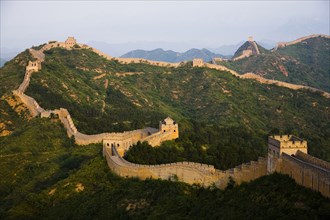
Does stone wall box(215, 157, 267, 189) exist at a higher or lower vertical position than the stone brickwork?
lower

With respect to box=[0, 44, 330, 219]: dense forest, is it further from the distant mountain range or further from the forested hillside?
the distant mountain range

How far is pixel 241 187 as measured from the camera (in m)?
28.8

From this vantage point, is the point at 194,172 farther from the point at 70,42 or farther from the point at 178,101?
the point at 70,42

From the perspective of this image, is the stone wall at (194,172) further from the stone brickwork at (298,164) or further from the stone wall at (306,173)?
the stone wall at (306,173)

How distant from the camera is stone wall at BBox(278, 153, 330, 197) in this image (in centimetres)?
2396

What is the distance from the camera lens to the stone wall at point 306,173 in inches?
943

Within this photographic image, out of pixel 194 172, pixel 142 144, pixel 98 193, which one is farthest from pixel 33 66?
pixel 194 172

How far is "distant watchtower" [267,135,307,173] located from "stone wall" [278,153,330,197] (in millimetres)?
414

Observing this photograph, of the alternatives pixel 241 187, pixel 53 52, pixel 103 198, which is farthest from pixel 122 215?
pixel 53 52

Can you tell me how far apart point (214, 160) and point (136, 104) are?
48.2m

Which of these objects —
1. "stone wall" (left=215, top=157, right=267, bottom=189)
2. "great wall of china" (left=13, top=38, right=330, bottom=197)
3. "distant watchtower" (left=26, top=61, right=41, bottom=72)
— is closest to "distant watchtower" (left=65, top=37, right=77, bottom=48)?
"distant watchtower" (left=26, top=61, right=41, bottom=72)

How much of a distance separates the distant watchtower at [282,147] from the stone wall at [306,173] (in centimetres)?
41

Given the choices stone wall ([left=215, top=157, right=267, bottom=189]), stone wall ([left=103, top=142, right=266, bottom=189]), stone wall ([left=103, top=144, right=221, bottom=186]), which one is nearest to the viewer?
stone wall ([left=215, top=157, right=267, bottom=189])

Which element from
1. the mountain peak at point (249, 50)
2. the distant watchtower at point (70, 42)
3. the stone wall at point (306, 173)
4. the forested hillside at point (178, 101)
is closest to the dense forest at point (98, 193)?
the stone wall at point (306, 173)
